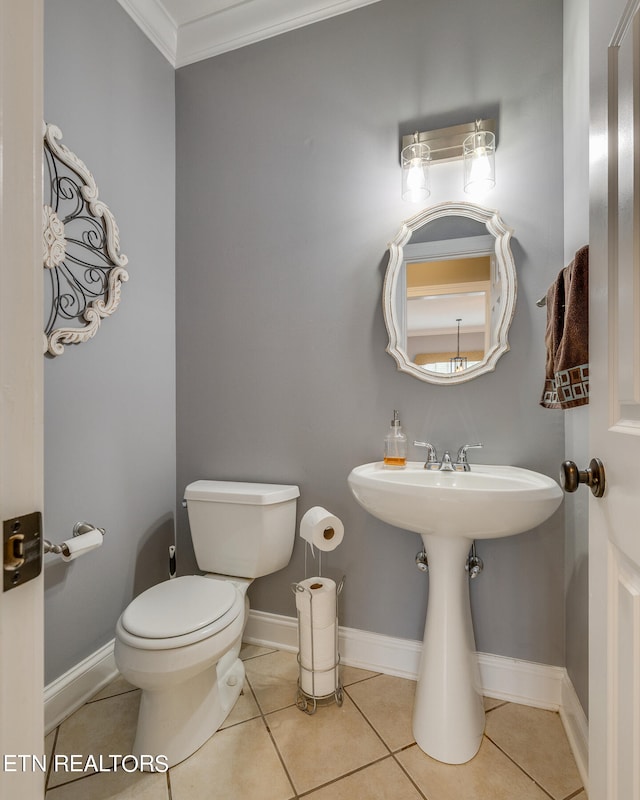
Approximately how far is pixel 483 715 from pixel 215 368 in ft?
5.44

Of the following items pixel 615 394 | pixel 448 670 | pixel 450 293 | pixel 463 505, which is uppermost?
pixel 450 293

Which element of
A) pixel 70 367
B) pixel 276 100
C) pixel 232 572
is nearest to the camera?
pixel 70 367

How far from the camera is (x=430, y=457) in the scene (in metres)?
1.60

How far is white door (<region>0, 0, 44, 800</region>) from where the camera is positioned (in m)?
0.45

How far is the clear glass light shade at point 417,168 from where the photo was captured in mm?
1599

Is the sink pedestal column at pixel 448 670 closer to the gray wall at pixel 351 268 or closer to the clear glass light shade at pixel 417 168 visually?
the gray wall at pixel 351 268

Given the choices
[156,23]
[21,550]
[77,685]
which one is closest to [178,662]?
[77,685]

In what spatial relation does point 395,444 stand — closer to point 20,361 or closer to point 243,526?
point 243,526

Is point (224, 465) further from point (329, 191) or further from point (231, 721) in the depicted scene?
point (329, 191)

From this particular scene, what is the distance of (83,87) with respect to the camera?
1.54 meters

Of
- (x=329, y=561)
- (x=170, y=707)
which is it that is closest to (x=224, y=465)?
(x=329, y=561)

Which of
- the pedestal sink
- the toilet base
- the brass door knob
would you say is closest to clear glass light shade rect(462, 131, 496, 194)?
the pedestal sink

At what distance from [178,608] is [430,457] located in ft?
3.28

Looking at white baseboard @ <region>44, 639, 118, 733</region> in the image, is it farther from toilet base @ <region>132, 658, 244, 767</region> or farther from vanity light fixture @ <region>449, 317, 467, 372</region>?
vanity light fixture @ <region>449, 317, 467, 372</region>
